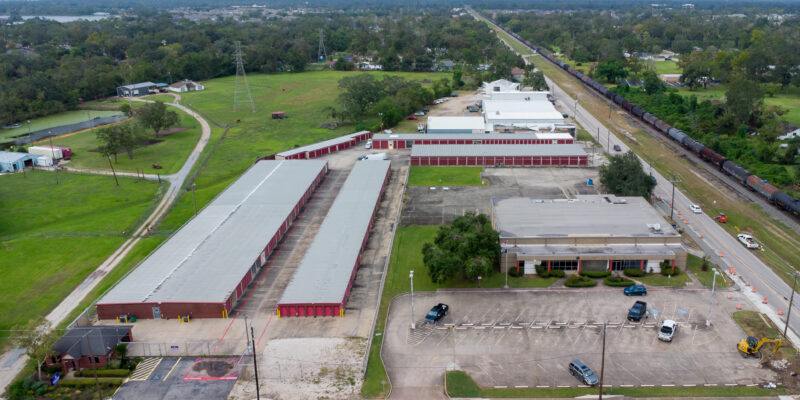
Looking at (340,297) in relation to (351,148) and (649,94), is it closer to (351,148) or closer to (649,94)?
(351,148)

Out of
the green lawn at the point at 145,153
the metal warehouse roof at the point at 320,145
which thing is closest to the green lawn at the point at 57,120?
the green lawn at the point at 145,153

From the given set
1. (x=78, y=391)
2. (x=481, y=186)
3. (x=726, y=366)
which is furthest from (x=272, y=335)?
(x=481, y=186)

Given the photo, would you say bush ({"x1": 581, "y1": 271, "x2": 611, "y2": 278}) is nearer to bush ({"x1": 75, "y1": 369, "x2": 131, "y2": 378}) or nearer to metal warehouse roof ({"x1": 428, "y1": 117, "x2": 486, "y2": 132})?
bush ({"x1": 75, "y1": 369, "x2": 131, "y2": 378})

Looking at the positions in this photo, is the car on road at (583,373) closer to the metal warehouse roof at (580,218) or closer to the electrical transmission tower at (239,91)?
the metal warehouse roof at (580,218)

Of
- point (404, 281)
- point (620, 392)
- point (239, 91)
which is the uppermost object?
point (239, 91)

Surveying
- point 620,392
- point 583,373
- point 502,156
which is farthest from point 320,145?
point 620,392

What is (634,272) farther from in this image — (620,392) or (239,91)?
(239,91)
